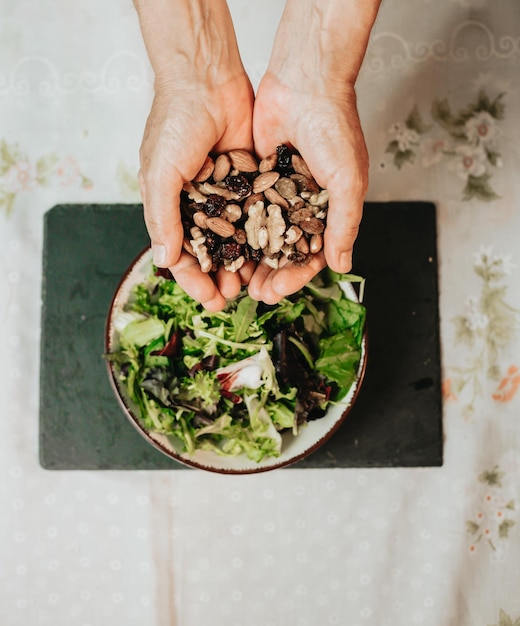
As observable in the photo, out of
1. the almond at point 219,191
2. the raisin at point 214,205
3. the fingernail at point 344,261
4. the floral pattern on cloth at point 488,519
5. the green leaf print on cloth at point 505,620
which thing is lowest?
the green leaf print on cloth at point 505,620

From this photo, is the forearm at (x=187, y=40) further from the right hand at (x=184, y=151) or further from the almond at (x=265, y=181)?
the almond at (x=265, y=181)

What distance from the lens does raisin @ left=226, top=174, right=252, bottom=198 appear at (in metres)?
0.86

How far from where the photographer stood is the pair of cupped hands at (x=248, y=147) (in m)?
0.81

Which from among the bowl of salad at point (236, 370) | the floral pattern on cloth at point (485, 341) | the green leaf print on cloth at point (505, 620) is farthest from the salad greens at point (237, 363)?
the green leaf print on cloth at point (505, 620)

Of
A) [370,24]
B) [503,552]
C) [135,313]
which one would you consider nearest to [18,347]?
[135,313]

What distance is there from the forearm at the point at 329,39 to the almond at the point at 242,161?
109 millimetres

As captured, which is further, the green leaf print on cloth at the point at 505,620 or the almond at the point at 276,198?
the green leaf print on cloth at the point at 505,620

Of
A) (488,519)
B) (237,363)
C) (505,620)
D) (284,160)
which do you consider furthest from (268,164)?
(505,620)

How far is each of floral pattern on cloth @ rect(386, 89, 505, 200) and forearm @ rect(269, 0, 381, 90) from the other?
0.24 metres

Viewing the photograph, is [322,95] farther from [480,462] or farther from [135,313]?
[480,462]

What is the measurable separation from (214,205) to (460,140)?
478mm

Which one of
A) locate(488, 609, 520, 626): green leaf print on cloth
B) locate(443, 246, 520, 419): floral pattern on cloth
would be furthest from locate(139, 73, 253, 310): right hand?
locate(488, 609, 520, 626): green leaf print on cloth

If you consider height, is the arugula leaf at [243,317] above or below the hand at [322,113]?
below

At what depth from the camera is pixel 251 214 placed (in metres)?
0.85
